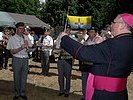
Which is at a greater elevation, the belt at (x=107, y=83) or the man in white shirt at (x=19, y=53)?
the belt at (x=107, y=83)

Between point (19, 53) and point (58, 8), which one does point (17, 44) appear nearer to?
point (19, 53)

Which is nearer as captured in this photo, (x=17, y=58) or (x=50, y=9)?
(x=17, y=58)

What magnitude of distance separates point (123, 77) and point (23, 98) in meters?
5.94

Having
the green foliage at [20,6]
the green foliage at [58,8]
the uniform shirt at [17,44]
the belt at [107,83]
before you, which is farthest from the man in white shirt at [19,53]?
the green foliage at [20,6]

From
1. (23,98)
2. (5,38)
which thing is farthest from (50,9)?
(23,98)

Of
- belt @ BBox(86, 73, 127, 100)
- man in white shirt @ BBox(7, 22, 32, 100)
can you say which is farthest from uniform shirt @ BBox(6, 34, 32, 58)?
belt @ BBox(86, 73, 127, 100)

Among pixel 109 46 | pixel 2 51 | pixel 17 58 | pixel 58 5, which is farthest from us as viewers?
pixel 58 5

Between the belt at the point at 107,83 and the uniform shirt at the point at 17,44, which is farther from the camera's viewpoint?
the uniform shirt at the point at 17,44

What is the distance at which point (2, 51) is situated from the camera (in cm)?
1605

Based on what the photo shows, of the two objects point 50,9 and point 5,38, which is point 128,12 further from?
point 50,9

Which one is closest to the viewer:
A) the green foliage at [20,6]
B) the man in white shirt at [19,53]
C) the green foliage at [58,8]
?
the man in white shirt at [19,53]

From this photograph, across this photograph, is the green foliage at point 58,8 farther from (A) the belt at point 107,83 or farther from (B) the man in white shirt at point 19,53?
(A) the belt at point 107,83

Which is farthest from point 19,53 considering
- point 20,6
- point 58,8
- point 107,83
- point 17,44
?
point 20,6

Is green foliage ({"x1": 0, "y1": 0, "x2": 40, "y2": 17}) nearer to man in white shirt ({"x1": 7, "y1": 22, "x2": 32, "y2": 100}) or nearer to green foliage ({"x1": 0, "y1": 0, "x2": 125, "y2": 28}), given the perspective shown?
green foliage ({"x1": 0, "y1": 0, "x2": 125, "y2": 28})
